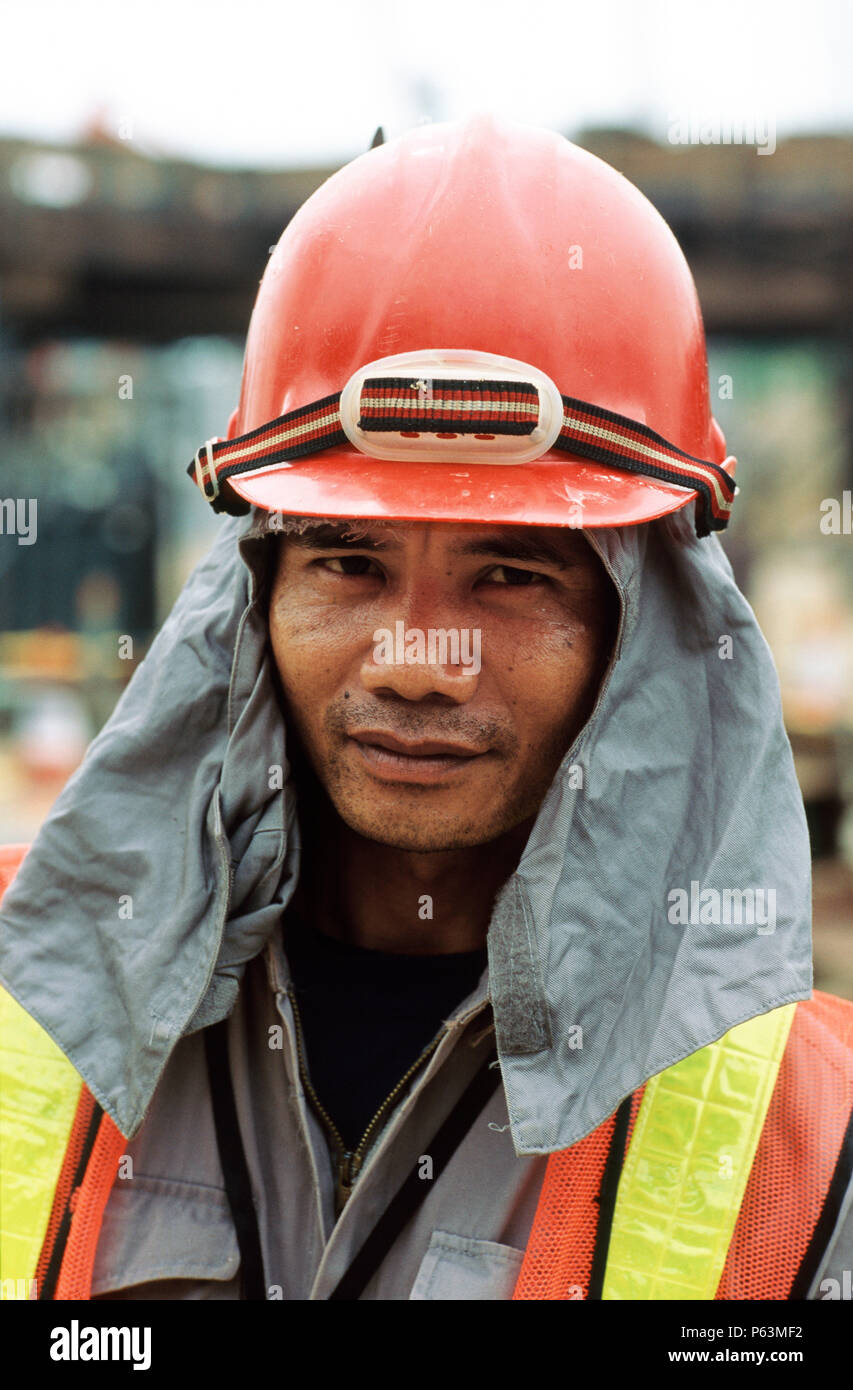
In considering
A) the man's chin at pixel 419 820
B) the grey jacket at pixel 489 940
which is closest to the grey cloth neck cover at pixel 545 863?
the grey jacket at pixel 489 940

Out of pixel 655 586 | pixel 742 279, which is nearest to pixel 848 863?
pixel 742 279

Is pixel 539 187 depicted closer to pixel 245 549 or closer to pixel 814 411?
pixel 245 549

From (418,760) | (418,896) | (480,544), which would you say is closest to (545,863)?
(418,760)

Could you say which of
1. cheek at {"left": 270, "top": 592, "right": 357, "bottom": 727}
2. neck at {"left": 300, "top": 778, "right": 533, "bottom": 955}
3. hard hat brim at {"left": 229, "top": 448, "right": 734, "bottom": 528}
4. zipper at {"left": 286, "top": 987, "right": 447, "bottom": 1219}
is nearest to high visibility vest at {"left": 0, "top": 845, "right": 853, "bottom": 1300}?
zipper at {"left": 286, "top": 987, "right": 447, "bottom": 1219}

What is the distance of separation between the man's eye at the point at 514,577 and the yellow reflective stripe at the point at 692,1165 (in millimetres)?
680

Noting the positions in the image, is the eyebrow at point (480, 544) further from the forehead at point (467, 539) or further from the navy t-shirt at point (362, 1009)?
the navy t-shirt at point (362, 1009)

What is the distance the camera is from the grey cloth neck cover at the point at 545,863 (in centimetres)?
172

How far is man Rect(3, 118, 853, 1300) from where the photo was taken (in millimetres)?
1726

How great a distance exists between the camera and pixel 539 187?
193cm

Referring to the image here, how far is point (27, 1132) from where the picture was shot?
183cm

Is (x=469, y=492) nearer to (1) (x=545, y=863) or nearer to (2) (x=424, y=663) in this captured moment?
(2) (x=424, y=663)

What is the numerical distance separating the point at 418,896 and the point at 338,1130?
0.38 metres
